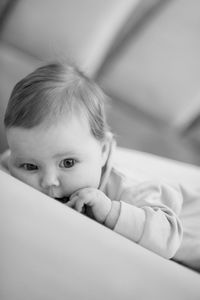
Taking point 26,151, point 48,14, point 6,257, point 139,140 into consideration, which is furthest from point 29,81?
point 139,140

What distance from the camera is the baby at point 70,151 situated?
445 mm

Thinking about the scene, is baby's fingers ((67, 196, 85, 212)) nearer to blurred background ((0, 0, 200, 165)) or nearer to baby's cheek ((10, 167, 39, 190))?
baby's cheek ((10, 167, 39, 190))

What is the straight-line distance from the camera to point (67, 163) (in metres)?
0.47

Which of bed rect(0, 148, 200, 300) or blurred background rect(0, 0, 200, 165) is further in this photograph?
blurred background rect(0, 0, 200, 165)

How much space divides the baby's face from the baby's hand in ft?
0.07

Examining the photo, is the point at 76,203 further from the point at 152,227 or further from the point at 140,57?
the point at 140,57

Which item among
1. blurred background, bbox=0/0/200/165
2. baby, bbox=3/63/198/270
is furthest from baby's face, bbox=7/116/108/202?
blurred background, bbox=0/0/200/165

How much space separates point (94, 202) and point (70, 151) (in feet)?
0.19

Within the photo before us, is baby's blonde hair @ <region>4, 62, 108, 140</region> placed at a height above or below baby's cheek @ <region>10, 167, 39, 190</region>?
above

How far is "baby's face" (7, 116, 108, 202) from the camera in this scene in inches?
17.7

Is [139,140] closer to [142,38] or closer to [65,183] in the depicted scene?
[142,38]

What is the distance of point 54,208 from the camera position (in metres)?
0.37

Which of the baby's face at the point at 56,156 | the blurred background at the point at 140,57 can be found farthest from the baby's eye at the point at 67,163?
the blurred background at the point at 140,57

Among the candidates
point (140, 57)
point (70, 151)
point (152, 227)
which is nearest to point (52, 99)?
point (70, 151)
